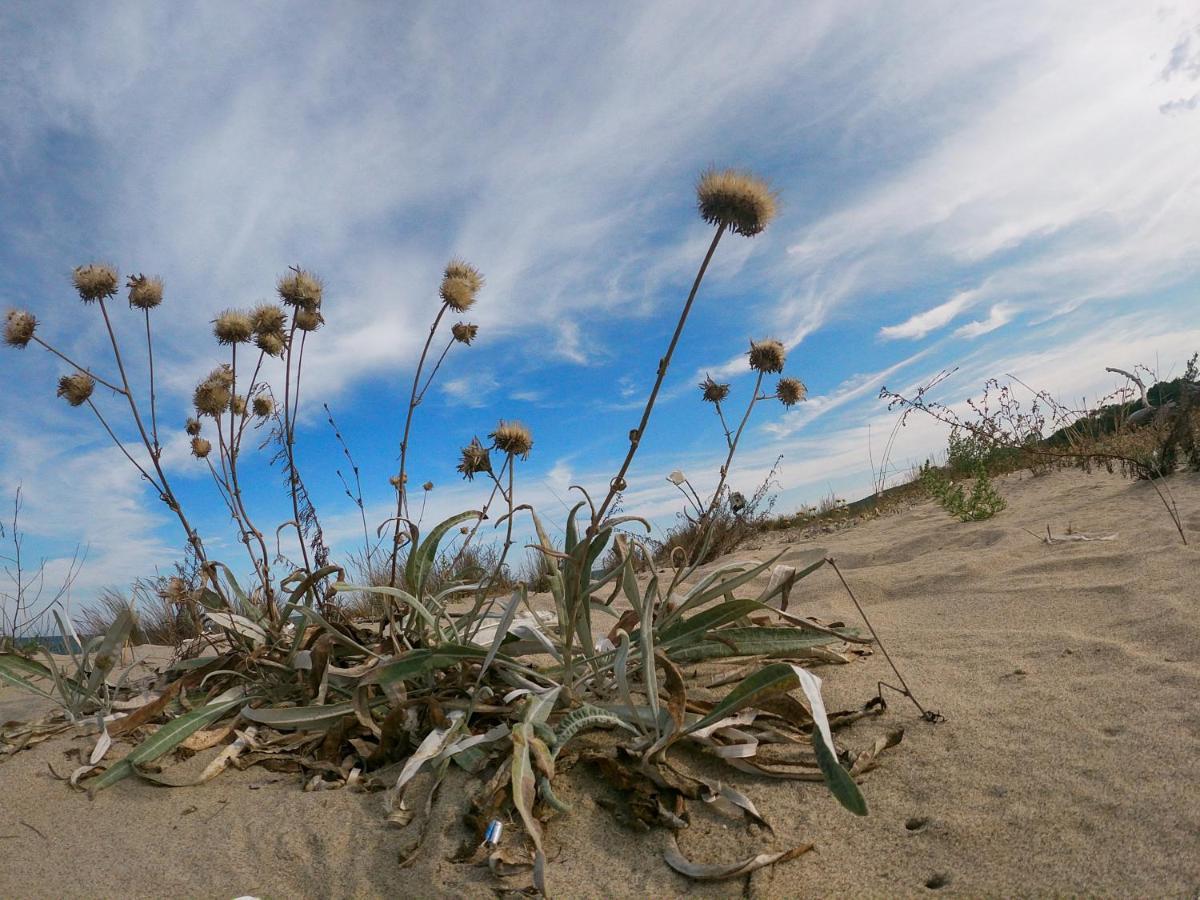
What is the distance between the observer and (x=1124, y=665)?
2281mm

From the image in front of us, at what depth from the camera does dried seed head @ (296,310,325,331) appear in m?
3.72

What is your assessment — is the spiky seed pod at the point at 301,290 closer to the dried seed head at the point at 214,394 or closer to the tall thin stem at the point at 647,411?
the dried seed head at the point at 214,394

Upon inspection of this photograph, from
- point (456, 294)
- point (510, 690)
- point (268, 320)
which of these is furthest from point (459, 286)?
point (510, 690)

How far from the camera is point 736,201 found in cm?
263

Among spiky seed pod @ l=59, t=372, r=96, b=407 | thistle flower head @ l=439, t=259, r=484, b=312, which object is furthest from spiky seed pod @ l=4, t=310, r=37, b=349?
thistle flower head @ l=439, t=259, r=484, b=312

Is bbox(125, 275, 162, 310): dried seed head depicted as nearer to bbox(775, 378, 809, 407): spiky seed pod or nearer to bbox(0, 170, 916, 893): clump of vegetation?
bbox(0, 170, 916, 893): clump of vegetation

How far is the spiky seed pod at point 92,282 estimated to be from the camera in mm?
3709

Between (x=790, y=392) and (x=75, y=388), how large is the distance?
3.65m

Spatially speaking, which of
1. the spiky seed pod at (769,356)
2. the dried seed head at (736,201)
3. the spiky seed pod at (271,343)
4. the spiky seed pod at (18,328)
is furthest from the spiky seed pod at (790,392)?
the spiky seed pod at (18,328)

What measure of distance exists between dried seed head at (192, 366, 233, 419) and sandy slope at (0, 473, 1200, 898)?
1.70m

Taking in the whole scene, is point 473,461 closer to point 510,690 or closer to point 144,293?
point 510,690

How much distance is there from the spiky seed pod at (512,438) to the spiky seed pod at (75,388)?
240 cm

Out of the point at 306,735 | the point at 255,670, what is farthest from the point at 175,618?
the point at 306,735

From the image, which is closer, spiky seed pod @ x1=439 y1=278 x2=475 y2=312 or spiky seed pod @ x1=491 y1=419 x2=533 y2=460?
spiky seed pod @ x1=491 y1=419 x2=533 y2=460
